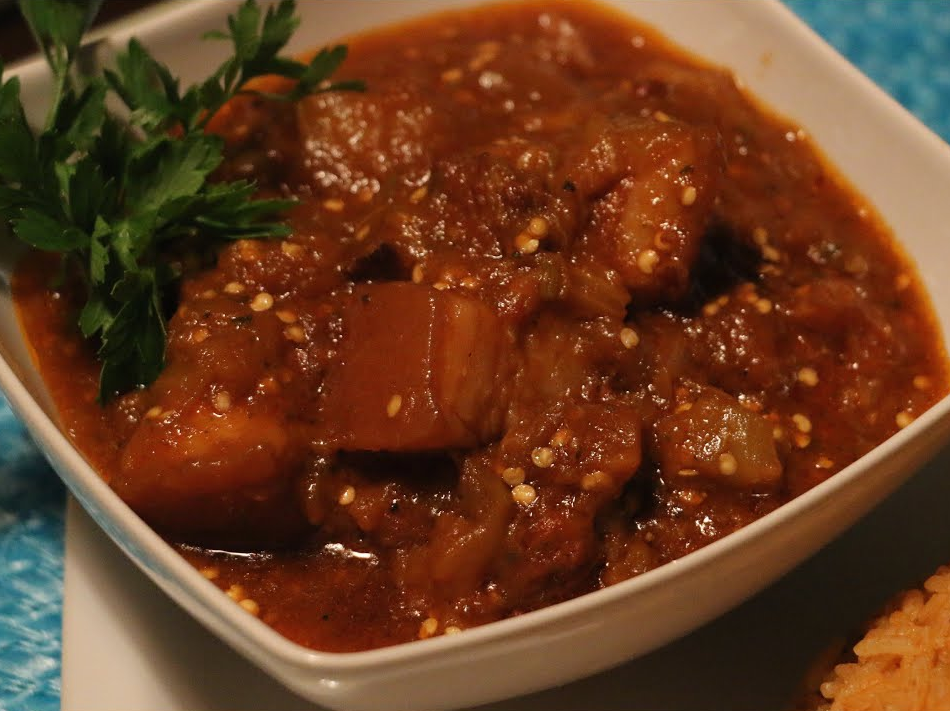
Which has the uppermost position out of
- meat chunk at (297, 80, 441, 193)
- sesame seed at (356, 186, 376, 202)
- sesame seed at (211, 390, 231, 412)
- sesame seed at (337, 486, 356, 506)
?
meat chunk at (297, 80, 441, 193)

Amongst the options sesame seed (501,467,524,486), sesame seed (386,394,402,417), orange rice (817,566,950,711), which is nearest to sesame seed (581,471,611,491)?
sesame seed (501,467,524,486)

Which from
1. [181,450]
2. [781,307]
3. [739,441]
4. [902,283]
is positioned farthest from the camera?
[902,283]

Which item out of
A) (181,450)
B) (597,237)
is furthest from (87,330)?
(597,237)

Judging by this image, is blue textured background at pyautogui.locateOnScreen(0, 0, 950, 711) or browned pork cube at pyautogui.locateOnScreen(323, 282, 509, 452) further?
blue textured background at pyautogui.locateOnScreen(0, 0, 950, 711)

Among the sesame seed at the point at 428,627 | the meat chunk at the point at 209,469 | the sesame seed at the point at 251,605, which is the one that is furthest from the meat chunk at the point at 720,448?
the sesame seed at the point at 251,605

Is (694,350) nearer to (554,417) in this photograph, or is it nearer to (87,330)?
(554,417)

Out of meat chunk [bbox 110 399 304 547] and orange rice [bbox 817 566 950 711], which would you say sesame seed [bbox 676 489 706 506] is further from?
meat chunk [bbox 110 399 304 547]

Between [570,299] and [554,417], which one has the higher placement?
[570,299]
